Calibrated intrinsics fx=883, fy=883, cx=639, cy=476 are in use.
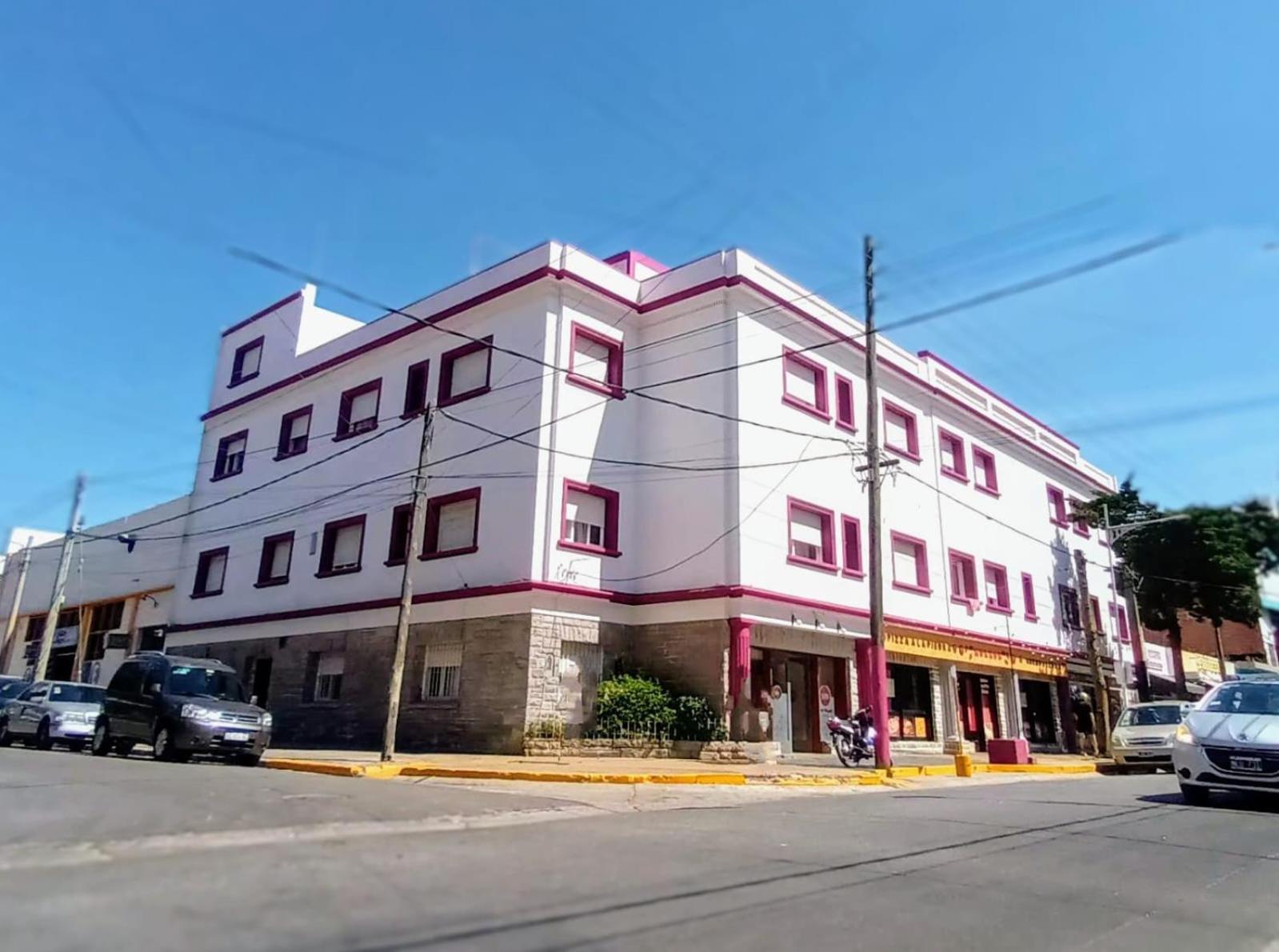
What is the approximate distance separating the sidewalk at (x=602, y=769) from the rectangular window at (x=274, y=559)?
743 cm

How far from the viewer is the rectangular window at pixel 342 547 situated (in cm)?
2395

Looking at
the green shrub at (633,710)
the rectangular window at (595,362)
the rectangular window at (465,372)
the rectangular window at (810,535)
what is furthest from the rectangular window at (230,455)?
the rectangular window at (810,535)

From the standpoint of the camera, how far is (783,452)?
22.2 m

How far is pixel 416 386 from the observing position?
79.5ft

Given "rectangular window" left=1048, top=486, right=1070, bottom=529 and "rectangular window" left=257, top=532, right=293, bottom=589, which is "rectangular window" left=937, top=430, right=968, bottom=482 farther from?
"rectangular window" left=257, top=532, right=293, bottom=589

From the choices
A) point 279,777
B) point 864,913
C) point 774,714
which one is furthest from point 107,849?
point 774,714

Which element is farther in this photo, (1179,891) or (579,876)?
Result: (1179,891)

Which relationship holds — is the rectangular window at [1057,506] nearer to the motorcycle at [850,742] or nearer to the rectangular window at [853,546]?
the rectangular window at [853,546]

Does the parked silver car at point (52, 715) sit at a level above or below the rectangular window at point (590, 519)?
below

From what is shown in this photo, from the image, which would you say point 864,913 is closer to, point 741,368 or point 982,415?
point 741,368

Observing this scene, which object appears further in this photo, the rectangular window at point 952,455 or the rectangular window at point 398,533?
the rectangular window at point 952,455

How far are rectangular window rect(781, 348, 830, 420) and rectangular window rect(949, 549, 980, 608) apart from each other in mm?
7591

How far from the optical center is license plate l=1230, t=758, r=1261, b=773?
10328mm

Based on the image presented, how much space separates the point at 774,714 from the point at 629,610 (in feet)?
14.0
